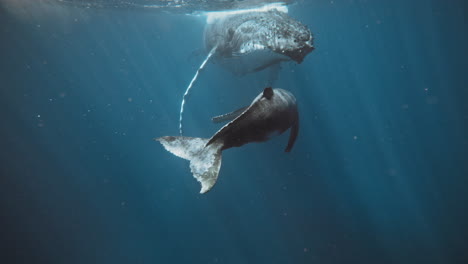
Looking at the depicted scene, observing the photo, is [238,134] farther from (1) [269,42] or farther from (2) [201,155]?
(1) [269,42]

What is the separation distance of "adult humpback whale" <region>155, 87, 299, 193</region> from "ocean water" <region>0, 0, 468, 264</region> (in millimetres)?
10248

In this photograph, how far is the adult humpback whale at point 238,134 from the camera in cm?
272

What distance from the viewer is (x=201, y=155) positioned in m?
2.77

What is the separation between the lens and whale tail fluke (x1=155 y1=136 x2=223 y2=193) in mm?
2348

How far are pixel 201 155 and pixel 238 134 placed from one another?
534 millimetres

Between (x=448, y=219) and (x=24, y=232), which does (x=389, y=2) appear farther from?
(x=24, y=232)

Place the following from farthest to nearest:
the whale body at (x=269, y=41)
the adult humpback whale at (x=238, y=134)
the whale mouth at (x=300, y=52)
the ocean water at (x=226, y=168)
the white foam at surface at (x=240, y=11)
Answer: the white foam at surface at (x=240, y=11) < the ocean water at (x=226, y=168) < the whale body at (x=269, y=41) < the whale mouth at (x=300, y=52) < the adult humpback whale at (x=238, y=134)

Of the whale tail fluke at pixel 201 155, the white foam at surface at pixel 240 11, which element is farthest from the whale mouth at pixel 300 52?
the white foam at surface at pixel 240 11

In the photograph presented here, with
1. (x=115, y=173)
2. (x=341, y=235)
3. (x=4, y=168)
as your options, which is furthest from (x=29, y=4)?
(x=341, y=235)

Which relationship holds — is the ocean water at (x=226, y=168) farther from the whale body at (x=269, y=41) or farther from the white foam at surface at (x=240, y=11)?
the whale body at (x=269, y=41)

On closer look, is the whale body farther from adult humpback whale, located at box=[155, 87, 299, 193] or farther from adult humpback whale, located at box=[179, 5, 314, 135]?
adult humpback whale, located at box=[155, 87, 299, 193]

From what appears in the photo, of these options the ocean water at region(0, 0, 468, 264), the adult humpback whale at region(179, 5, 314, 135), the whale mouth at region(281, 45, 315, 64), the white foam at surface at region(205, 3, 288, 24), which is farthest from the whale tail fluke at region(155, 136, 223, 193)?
the white foam at surface at region(205, 3, 288, 24)

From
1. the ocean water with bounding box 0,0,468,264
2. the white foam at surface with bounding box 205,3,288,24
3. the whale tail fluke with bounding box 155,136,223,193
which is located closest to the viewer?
the whale tail fluke with bounding box 155,136,223,193

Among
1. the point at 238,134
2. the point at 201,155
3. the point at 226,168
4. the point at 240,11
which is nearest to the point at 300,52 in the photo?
the point at 238,134
